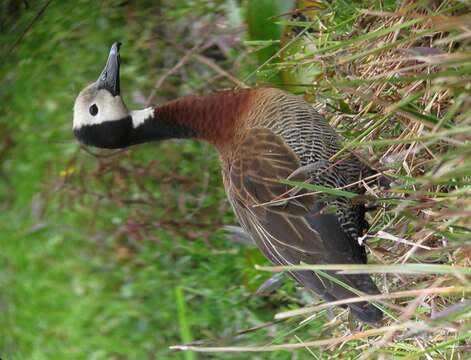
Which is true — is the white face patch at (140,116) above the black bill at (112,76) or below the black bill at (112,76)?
below

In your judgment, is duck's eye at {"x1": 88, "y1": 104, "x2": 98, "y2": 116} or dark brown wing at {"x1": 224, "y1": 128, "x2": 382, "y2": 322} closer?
dark brown wing at {"x1": 224, "y1": 128, "x2": 382, "y2": 322}

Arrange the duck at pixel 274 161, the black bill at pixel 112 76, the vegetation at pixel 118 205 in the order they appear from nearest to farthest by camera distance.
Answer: the duck at pixel 274 161
the black bill at pixel 112 76
the vegetation at pixel 118 205

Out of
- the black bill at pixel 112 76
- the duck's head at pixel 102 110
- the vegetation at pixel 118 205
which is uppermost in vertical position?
the black bill at pixel 112 76

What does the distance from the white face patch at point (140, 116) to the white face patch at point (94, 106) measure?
0.22 feet

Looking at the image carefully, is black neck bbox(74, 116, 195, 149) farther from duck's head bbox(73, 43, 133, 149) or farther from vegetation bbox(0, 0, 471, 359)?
vegetation bbox(0, 0, 471, 359)

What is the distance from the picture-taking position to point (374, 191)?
5.86 ft

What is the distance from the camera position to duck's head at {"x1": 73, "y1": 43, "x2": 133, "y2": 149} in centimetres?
250

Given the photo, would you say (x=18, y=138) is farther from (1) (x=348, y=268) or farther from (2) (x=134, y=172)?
(1) (x=348, y=268)

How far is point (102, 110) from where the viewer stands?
2510 mm

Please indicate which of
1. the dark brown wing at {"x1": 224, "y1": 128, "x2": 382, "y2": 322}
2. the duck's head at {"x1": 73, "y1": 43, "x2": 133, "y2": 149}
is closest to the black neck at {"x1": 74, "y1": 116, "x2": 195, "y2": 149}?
the duck's head at {"x1": 73, "y1": 43, "x2": 133, "y2": 149}

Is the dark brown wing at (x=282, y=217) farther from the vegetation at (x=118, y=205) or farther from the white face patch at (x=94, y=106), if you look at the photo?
the vegetation at (x=118, y=205)

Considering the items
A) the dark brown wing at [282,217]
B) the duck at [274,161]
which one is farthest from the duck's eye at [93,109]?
the dark brown wing at [282,217]

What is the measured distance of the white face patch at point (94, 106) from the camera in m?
2.50

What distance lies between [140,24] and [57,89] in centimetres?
45
